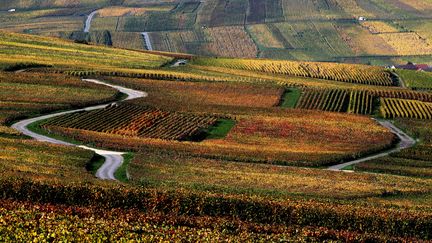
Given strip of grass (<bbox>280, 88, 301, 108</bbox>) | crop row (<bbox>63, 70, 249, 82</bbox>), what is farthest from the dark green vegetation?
crop row (<bbox>63, 70, 249, 82</bbox>)

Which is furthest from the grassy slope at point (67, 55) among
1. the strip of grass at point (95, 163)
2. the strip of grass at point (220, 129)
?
the strip of grass at point (95, 163)

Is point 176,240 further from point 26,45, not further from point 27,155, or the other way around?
point 26,45

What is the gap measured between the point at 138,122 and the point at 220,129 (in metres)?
8.98

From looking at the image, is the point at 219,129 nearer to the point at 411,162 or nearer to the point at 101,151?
the point at 101,151

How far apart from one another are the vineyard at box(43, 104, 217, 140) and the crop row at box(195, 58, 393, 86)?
2391 inches

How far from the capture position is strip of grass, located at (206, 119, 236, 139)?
294 ft

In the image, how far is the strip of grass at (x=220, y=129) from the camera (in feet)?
294

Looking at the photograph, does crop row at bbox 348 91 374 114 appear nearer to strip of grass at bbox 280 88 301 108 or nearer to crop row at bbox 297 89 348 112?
crop row at bbox 297 89 348 112

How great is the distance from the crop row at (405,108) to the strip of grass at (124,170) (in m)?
42.1

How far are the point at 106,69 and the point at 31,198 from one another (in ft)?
282

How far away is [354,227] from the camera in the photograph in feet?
162

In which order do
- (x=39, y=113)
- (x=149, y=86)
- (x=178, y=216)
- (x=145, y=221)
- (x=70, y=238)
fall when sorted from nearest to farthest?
(x=70, y=238), (x=145, y=221), (x=178, y=216), (x=39, y=113), (x=149, y=86)

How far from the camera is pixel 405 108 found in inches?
4377

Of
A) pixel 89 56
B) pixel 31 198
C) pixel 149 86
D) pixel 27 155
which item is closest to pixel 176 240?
pixel 31 198
